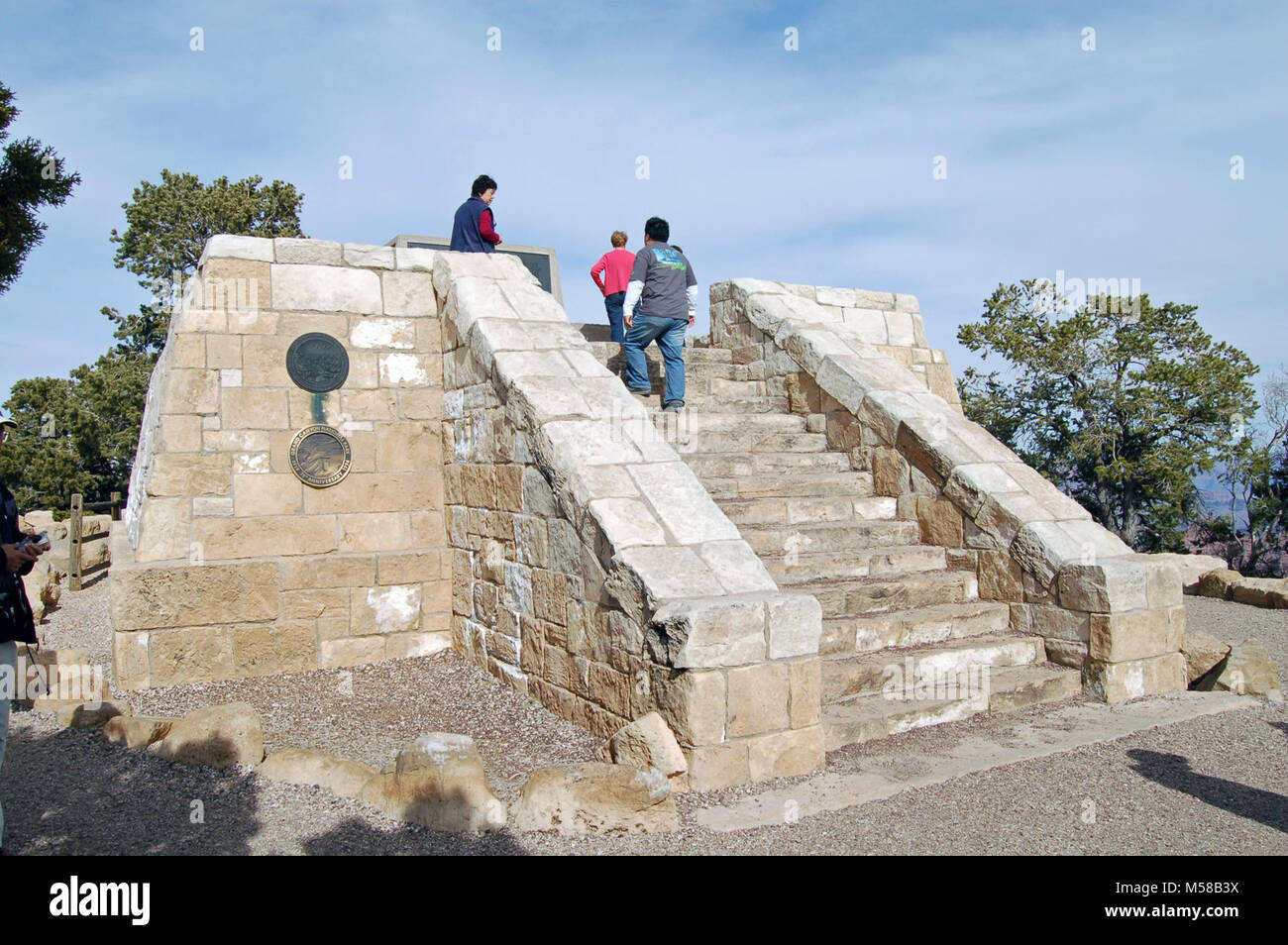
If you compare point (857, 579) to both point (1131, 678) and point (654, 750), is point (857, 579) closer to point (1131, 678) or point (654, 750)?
point (1131, 678)

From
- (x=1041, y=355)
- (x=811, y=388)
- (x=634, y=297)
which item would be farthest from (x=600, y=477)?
(x=1041, y=355)

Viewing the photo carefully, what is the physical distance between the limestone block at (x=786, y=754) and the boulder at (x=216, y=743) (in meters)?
2.23

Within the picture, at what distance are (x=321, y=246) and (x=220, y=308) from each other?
0.76 m

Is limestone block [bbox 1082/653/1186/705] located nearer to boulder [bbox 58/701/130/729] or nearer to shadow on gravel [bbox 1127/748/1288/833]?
shadow on gravel [bbox 1127/748/1288/833]

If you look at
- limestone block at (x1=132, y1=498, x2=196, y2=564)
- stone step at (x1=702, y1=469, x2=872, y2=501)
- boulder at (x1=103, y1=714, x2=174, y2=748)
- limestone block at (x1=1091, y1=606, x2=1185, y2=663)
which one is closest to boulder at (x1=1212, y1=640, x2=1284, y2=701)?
limestone block at (x1=1091, y1=606, x2=1185, y2=663)

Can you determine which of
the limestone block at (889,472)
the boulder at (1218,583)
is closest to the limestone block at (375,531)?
the limestone block at (889,472)

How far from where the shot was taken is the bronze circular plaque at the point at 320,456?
617 cm

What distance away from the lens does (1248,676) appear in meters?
5.89

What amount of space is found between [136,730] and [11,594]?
1.38 m

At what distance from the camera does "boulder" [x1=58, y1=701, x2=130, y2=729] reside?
4801 mm

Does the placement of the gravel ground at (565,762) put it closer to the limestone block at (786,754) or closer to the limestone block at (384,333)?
the limestone block at (786,754)

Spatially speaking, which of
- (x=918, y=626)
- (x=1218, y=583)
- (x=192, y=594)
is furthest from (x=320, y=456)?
(x=1218, y=583)

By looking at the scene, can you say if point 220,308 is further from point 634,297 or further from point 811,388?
point 811,388
